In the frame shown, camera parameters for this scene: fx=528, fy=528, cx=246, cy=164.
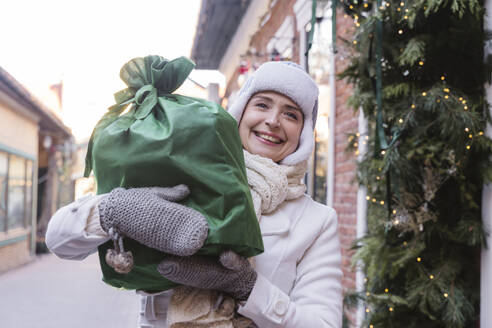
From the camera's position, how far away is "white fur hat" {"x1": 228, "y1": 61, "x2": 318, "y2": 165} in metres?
1.78

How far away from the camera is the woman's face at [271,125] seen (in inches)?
69.7

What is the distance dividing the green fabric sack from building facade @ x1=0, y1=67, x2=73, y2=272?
33.8 feet

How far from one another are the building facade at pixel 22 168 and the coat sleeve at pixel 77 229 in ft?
33.7

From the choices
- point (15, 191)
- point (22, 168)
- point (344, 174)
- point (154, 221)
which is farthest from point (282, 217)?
point (22, 168)

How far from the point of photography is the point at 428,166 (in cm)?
273

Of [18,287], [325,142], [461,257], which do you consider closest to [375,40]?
[461,257]

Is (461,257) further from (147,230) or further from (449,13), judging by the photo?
(147,230)

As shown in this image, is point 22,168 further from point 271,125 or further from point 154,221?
point 154,221

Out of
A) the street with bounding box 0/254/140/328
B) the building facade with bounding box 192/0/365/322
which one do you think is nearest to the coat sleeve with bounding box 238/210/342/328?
the building facade with bounding box 192/0/365/322

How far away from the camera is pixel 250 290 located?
147 centimetres

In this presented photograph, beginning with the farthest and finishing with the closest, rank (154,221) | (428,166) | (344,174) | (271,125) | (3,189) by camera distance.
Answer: (3,189), (344,174), (428,166), (271,125), (154,221)

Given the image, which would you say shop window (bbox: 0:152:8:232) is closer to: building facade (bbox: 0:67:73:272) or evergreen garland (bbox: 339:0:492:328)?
building facade (bbox: 0:67:73:272)

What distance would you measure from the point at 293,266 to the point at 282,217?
0.16 meters

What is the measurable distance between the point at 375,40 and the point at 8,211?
43.3ft
